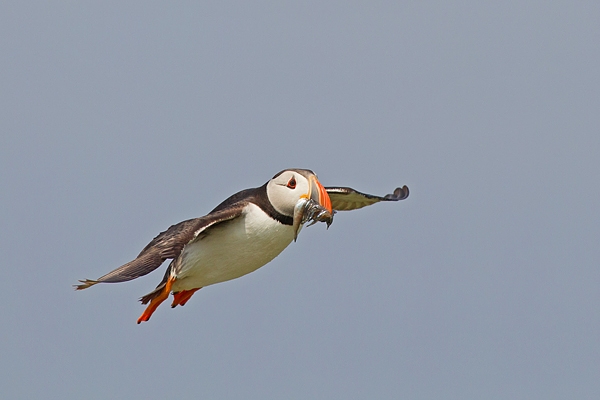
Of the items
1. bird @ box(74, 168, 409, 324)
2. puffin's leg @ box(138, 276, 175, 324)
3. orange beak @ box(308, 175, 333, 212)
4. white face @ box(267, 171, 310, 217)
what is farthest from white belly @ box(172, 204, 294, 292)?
orange beak @ box(308, 175, 333, 212)

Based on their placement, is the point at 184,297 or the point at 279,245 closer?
the point at 279,245

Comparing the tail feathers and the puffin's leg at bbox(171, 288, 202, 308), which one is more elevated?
the tail feathers

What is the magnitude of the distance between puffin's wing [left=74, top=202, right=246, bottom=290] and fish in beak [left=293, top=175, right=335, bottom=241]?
120 cm

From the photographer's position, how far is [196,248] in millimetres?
17422

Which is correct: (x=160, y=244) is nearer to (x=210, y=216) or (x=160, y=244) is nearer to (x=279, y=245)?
(x=210, y=216)

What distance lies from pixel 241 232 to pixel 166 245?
165 cm

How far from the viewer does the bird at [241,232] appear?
650 inches

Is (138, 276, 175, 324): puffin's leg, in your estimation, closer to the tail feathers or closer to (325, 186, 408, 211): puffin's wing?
the tail feathers

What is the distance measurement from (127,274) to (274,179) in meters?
3.53

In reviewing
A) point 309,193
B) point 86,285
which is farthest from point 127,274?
point 309,193

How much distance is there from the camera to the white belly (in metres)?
17.2

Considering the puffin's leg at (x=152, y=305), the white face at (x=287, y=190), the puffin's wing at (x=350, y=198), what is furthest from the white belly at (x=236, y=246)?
the puffin's wing at (x=350, y=198)

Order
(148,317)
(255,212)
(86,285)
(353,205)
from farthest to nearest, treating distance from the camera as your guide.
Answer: (353,205), (148,317), (255,212), (86,285)

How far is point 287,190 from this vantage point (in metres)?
17.0
